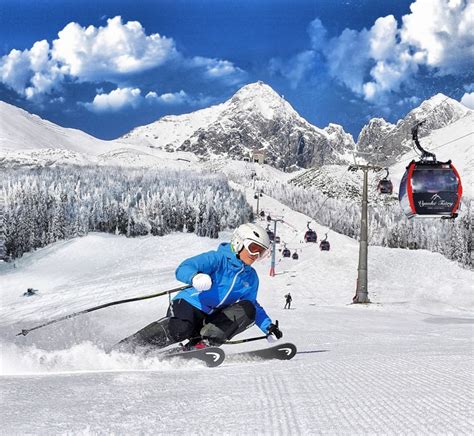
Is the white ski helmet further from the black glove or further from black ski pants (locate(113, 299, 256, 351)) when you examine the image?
the black glove

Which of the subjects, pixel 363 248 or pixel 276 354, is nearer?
pixel 276 354

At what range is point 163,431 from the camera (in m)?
1.98

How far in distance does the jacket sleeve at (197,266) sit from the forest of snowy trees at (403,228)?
278 feet

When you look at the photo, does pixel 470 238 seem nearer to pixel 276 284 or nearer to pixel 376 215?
pixel 376 215

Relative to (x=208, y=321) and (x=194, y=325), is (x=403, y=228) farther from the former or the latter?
(x=194, y=325)

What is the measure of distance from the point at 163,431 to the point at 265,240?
361 centimetres

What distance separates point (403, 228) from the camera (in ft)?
401

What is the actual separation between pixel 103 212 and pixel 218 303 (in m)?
96.3

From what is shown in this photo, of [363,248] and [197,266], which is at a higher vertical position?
[197,266]

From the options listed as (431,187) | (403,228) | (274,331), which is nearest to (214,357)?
(274,331)

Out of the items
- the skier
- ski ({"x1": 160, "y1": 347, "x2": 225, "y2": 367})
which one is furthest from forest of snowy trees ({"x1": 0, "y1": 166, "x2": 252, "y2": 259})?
ski ({"x1": 160, "y1": 347, "x2": 225, "y2": 367})

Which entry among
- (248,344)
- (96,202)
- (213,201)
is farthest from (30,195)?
(248,344)

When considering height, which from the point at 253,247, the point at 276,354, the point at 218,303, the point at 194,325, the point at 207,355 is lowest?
the point at 276,354

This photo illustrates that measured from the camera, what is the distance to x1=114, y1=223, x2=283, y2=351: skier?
5.33 metres
